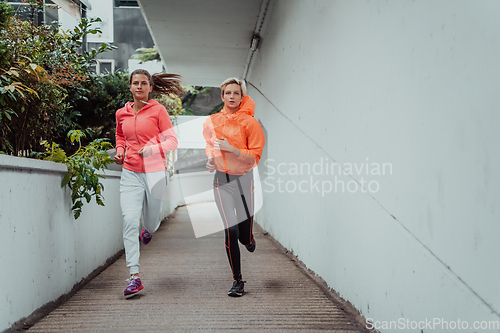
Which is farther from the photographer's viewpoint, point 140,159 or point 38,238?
point 140,159

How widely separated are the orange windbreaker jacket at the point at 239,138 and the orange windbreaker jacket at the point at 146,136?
0.47 m

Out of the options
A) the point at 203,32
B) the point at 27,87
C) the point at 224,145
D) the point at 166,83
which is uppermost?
the point at 203,32

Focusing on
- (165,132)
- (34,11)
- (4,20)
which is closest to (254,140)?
(165,132)

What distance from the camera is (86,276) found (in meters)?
3.76

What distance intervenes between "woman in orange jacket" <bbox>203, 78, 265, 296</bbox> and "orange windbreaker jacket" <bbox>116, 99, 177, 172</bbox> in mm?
453

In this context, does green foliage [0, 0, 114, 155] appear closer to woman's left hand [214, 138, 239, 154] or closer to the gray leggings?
woman's left hand [214, 138, 239, 154]

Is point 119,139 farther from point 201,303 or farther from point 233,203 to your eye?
point 201,303

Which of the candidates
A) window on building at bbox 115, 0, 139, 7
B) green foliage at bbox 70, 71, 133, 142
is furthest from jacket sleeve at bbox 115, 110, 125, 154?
window on building at bbox 115, 0, 139, 7

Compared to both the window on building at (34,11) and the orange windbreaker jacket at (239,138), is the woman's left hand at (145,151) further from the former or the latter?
the window on building at (34,11)

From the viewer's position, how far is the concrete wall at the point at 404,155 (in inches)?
59.6

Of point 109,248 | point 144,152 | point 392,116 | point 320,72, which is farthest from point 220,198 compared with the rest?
point 109,248

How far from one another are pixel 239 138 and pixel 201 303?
1367 mm

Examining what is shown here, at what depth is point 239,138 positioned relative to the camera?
133 inches

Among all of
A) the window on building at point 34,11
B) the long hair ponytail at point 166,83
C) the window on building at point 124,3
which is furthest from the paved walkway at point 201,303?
the window on building at point 124,3
